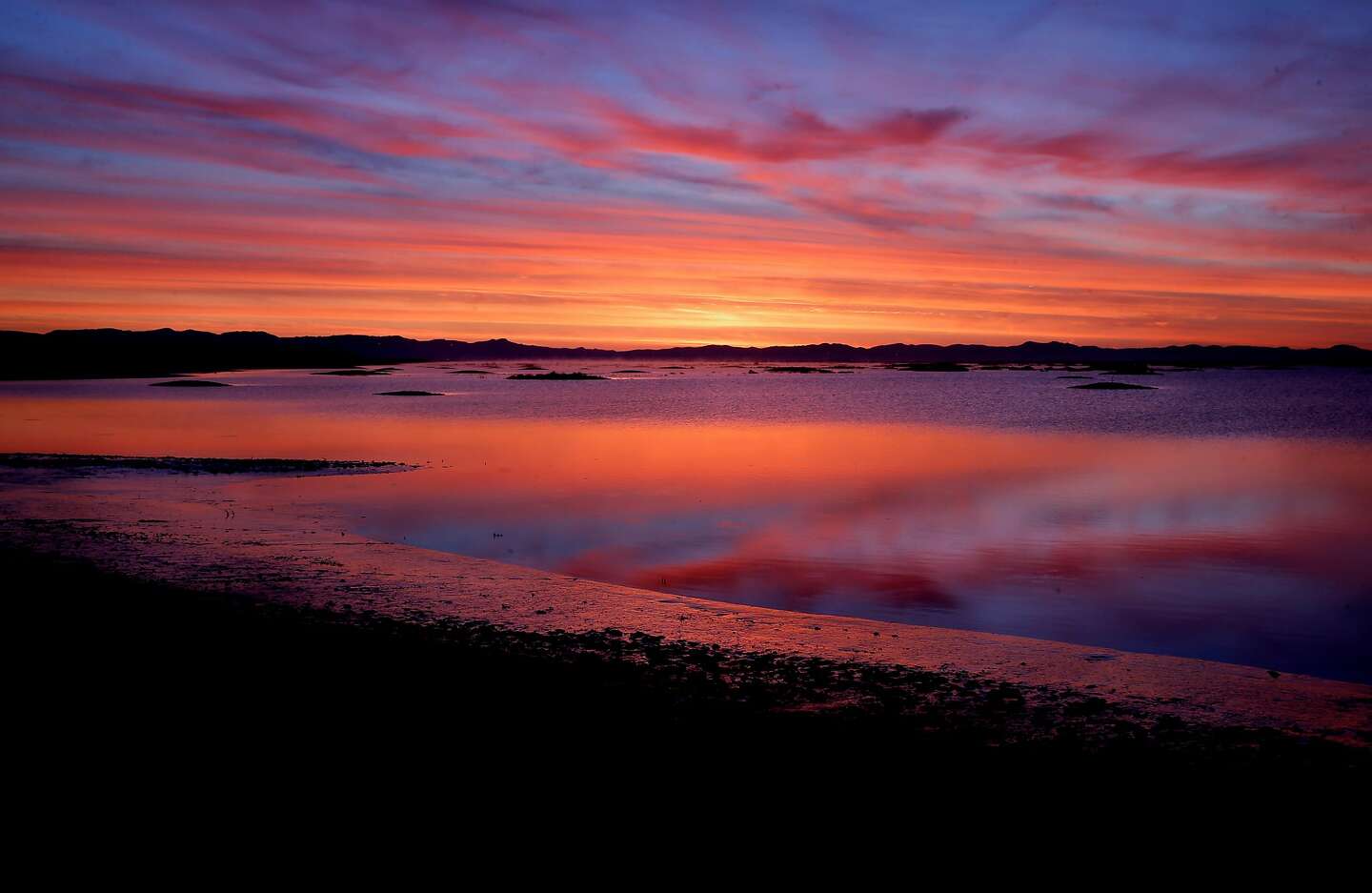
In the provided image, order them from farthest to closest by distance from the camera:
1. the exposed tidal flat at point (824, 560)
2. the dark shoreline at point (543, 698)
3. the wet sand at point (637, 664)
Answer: the exposed tidal flat at point (824, 560) → the wet sand at point (637, 664) → the dark shoreline at point (543, 698)

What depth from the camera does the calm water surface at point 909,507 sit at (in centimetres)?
1505

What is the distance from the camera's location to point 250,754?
728cm

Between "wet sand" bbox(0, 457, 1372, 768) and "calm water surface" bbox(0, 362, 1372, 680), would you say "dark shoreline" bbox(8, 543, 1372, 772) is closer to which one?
"wet sand" bbox(0, 457, 1372, 768)

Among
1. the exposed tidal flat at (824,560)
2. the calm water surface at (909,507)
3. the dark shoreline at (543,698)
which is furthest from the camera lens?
the calm water surface at (909,507)

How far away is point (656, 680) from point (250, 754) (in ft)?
13.2

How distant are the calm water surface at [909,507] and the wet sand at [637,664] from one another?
2240 mm

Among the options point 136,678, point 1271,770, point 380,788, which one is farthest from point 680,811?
point 136,678

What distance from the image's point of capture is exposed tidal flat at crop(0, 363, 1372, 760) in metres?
9.91

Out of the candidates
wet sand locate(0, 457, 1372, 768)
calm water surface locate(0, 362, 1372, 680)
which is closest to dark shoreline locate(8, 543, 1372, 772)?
wet sand locate(0, 457, 1372, 768)

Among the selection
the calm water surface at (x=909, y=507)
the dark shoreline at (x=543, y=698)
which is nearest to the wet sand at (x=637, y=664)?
the dark shoreline at (x=543, y=698)

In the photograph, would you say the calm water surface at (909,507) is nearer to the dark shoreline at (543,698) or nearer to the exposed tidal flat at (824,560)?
the exposed tidal flat at (824,560)

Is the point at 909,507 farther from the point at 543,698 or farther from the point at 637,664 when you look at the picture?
the point at 543,698

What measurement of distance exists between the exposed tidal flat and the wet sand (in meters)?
0.08

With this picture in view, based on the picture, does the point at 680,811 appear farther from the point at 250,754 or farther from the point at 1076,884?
the point at 250,754
